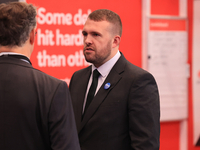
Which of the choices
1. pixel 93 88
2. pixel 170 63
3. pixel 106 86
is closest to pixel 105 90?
pixel 106 86

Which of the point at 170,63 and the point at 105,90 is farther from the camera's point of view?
the point at 170,63

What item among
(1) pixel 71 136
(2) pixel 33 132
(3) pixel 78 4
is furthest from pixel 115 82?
(3) pixel 78 4

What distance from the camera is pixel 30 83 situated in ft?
3.82


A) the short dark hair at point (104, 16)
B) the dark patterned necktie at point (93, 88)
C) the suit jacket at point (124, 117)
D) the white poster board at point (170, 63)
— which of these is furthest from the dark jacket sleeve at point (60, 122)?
the white poster board at point (170, 63)

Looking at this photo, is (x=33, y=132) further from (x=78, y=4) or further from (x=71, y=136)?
A: (x=78, y=4)

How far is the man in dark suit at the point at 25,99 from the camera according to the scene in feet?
3.77

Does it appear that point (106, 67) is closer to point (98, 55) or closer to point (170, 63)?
point (98, 55)

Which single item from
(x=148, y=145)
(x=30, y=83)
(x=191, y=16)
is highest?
(x=191, y=16)

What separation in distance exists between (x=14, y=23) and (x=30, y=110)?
0.41 metres

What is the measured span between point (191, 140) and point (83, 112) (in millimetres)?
2656

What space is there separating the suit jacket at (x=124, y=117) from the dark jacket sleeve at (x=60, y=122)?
0.47 m

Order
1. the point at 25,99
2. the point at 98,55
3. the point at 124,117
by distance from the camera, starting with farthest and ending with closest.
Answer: the point at 98,55, the point at 124,117, the point at 25,99

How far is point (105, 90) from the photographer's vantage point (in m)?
1.75

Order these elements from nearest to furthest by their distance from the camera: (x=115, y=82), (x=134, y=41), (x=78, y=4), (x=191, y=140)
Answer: (x=115, y=82), (x=78, y=4), (x=134, y=41), (x=191, y=140)
